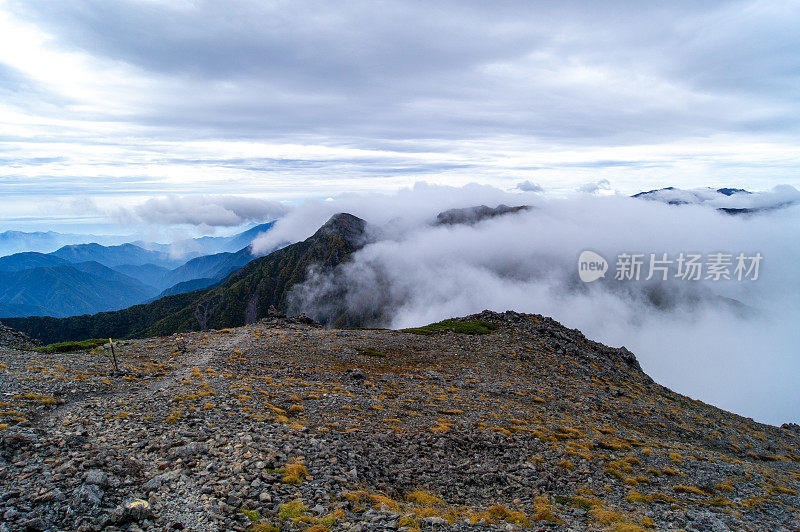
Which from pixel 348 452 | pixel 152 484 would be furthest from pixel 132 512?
pixel 348 452

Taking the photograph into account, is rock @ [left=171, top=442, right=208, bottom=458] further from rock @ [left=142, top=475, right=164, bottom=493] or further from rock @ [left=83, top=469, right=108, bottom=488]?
rock @ [left=83, top=469, right=108, bottom=488]

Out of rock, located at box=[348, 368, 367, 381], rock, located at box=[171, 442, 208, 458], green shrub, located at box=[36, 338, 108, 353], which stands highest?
rock, located at box=[171, 442, 208, 458]

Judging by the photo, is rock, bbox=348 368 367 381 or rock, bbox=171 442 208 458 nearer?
rock, bbox=171 442 208 458

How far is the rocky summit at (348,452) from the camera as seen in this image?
13969 mm

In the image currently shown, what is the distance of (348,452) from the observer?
66.5 feet

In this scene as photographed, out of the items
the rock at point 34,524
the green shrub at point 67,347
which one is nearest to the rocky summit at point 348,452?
the rock at point 34,524

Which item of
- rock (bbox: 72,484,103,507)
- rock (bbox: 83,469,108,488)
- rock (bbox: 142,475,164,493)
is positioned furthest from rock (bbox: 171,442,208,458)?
rock (bbox: 72,484,103,507)

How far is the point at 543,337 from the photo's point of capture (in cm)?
6044

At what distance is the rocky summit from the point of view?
14.0m

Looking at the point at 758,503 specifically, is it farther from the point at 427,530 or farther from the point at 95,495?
the point at 95,495

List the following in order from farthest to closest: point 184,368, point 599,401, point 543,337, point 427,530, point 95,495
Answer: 1. point 543,337
2. point 599,401
3. point 184,368
4. point 427,530
5. point 95,495

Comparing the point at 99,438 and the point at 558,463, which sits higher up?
the point at 99,438

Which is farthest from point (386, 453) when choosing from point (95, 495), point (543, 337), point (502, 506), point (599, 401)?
point (543, 337)

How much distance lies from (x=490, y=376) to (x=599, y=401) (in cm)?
1120
